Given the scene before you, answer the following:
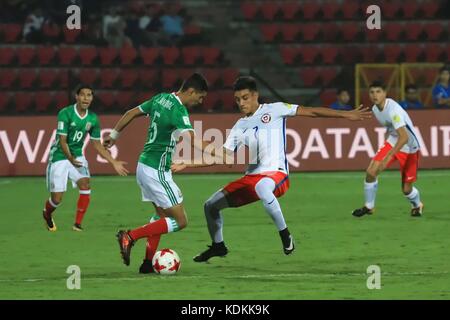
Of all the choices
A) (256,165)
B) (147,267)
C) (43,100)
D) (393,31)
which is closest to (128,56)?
(43,100)

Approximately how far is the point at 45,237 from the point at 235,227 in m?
2.59

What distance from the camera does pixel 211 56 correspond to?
91.9 feet

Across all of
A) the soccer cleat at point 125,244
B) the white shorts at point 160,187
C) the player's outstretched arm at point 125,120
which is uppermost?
the player's outstretched arm at point 125,120

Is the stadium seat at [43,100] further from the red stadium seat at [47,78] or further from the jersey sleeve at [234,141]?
the jersey sleeve at [234,141]

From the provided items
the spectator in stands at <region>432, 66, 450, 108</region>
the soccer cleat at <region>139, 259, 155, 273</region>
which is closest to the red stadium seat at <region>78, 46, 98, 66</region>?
the spectator in stands at <region>432, 66, 450, 108</region>

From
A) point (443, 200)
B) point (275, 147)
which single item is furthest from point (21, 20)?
A: point (275, 147)

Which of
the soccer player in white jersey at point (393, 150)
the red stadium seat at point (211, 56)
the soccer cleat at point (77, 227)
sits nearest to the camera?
the soccer cleat at point (77, 227)

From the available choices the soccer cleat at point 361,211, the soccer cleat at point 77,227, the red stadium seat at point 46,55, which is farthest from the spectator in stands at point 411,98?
the soccer cleat at point 77,227

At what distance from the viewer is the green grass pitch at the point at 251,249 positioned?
10.4m

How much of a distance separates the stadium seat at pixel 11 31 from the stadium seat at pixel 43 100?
1.97 metres

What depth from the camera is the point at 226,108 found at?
2658 cm

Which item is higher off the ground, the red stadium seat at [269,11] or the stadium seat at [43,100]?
the red stadium seat at [269,11]

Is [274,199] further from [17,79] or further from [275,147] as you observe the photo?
[17,79]
